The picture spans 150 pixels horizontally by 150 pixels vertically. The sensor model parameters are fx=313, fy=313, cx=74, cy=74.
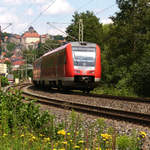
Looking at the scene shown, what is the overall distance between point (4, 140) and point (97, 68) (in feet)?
47.0

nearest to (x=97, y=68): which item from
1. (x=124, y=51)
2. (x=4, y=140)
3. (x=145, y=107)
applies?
(x=145, y=107)

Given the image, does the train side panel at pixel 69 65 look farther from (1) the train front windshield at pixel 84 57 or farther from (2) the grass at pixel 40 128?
(2) the grass at pixel 40 128

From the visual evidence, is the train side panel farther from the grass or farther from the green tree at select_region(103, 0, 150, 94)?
the grass

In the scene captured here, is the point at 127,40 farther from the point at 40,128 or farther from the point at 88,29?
the point at 88,29

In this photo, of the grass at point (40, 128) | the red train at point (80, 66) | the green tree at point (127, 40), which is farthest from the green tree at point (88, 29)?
the grass at point (40, 128)

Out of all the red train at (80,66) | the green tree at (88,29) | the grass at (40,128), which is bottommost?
the grass at (40,128)

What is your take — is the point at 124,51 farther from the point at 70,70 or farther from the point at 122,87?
the point at 70,70

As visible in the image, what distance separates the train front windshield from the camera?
61.7 ft

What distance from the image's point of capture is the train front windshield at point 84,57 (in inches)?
741

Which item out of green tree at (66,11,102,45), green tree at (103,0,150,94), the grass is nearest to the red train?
green tree at (103,0,150,94)

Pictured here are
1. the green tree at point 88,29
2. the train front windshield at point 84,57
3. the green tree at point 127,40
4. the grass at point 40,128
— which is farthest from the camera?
the green tree at point 88,29

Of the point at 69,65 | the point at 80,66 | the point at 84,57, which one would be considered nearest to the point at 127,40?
the point at 84,57

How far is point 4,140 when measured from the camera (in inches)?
203

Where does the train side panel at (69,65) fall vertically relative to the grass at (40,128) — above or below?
above
